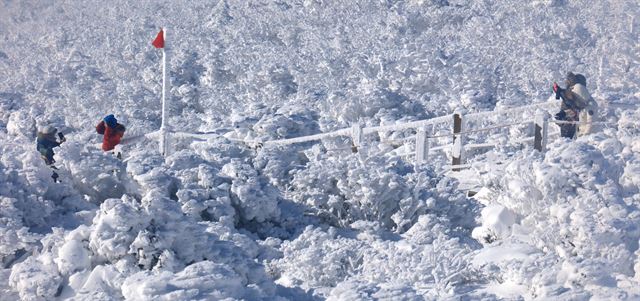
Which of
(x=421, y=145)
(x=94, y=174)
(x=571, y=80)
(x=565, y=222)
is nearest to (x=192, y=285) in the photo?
(x=565, y=222)

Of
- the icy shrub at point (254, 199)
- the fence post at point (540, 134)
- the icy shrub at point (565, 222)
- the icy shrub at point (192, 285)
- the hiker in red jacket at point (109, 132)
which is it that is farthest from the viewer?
the hiker in red jacket at point (109, 132)

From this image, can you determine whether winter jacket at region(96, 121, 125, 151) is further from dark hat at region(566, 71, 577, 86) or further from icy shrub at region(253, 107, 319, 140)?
dark hat at region(566, 71, 577, 86)

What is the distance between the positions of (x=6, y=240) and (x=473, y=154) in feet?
26.4

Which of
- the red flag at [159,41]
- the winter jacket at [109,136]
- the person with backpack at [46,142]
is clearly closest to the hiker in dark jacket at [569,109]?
the red flag at [159,41]

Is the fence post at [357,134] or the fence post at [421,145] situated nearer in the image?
the fence post at [421,145]

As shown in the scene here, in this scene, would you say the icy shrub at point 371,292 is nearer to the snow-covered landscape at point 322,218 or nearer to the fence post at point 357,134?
the snow-covered landscape at point 322,218

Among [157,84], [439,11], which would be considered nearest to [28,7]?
[157,84]

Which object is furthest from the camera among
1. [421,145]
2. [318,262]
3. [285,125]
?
[285,125]

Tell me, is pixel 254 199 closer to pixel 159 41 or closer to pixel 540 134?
pixel 540 134

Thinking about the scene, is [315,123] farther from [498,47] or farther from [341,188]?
[498,47]

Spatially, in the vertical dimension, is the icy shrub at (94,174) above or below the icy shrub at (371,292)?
above

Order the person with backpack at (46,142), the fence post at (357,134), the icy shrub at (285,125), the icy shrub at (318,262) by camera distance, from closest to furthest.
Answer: the icy shrub at (318,262)
the person with backpack at (46,142)
the fence post at (357,134)
the icy shrub at (285,125)

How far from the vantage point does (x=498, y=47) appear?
29.6 metres

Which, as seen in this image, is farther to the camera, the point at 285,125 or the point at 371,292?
the point at 285,125
